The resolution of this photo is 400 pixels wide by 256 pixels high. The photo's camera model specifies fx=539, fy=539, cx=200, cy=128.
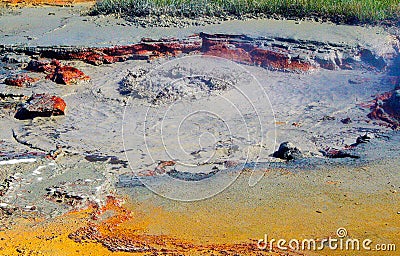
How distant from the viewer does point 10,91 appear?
29.5 feet

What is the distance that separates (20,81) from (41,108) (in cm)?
142

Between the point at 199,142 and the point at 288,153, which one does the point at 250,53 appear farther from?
the point at 288,153

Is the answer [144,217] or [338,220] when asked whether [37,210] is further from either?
[338,220]

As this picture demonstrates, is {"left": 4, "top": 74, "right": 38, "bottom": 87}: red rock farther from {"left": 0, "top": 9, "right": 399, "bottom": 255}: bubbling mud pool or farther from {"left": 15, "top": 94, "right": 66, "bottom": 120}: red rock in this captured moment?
{"left": 15, "top": 94, "right": 66, "bottom": 120}: red rock

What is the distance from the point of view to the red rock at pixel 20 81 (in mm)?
9281

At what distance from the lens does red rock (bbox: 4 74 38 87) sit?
928 centimetres

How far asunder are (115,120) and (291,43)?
3.98 m

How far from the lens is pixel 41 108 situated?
8195 mm

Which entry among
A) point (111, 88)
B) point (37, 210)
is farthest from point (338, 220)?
point (111, 88)

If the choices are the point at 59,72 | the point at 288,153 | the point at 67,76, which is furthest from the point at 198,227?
the point at 59,72

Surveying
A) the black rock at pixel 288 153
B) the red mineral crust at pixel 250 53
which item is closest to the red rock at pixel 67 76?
the red mineral crust at pixel 250 53

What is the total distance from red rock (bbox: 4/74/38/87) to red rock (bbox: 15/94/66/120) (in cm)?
104

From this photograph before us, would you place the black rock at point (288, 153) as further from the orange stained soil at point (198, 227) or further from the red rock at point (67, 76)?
the red rock at point (67, 76)

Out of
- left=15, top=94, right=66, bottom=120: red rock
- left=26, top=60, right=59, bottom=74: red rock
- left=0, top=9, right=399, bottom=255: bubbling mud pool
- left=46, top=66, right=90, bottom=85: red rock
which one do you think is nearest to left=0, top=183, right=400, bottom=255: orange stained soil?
left=0, top=9, right=399, bottom=255: bubbling mud pool
